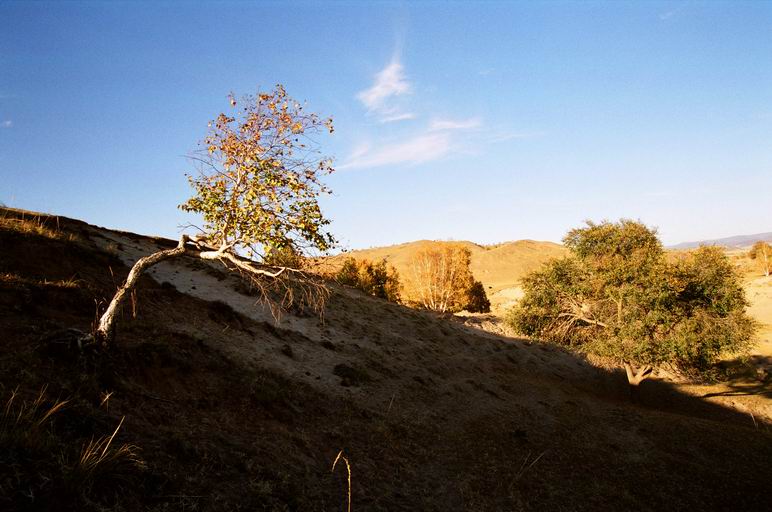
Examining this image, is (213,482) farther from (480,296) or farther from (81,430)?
(480,296)

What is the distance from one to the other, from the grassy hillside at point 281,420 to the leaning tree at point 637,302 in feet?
11.9

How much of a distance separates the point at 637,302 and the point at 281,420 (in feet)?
70.1

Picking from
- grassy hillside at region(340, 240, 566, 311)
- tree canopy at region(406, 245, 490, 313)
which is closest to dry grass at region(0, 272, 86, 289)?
tree canopy at region(406, 245, 490, 313)

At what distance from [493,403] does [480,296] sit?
3597 cm

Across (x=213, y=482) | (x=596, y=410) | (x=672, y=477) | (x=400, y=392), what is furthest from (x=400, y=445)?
(x=596, y=410)

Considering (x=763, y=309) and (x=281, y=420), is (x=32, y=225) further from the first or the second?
(x=763, y=309)

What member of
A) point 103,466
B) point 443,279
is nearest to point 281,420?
point 103,466

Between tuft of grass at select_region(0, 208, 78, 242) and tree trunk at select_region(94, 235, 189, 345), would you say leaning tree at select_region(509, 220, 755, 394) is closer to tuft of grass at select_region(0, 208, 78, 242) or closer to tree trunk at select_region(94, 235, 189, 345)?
tree trunk at select_region(94, 235, 189, 345)

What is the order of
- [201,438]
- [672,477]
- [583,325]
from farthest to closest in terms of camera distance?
[583,325] < [672,477] < [201,438]

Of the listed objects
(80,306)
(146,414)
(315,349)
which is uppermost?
Answer: (80,306)

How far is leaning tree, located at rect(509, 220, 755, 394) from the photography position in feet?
72.5

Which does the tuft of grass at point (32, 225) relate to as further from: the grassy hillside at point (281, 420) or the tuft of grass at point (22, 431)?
→ the tuft of grass at point (22, 431)

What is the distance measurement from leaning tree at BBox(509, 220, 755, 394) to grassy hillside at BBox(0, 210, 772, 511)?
143 inches

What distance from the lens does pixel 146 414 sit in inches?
318
